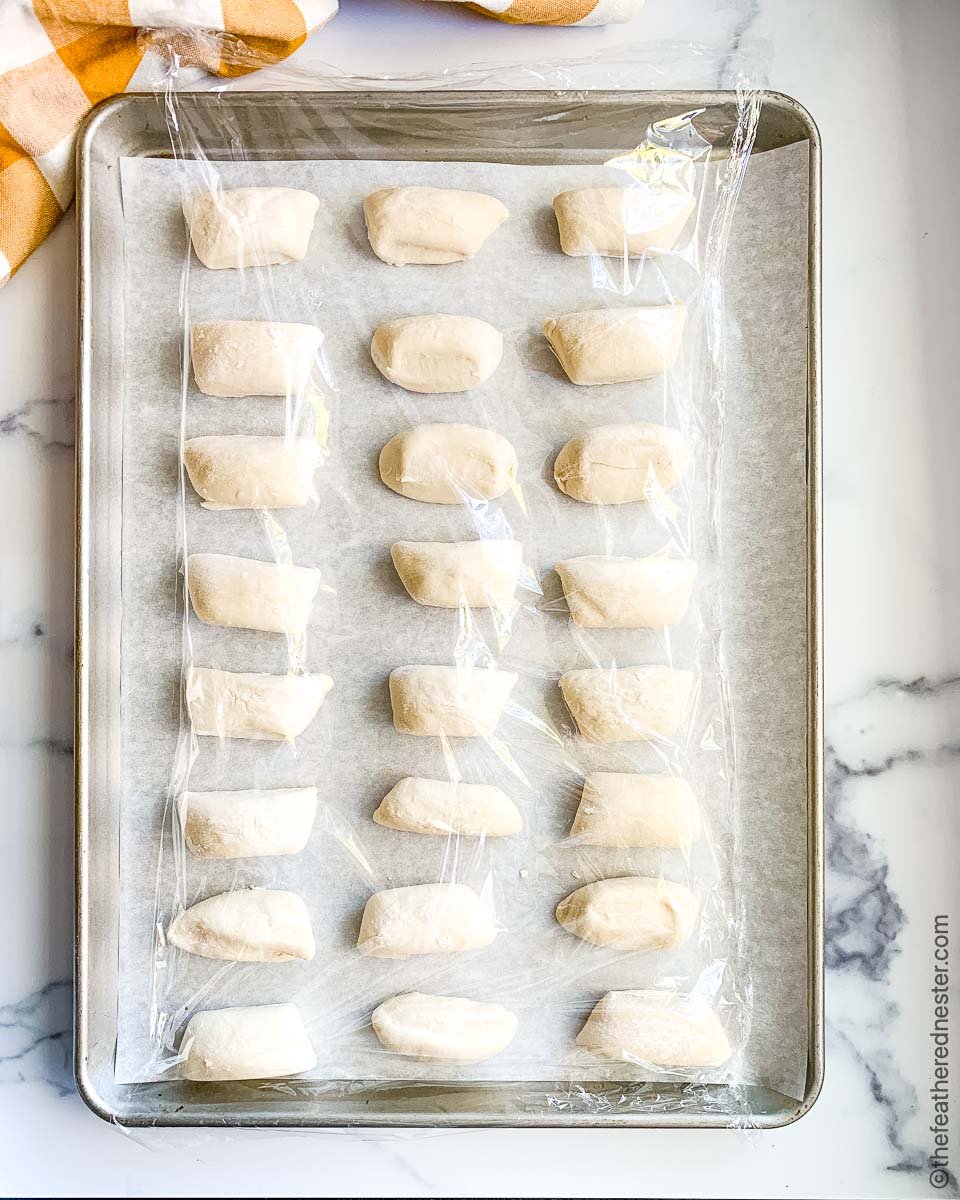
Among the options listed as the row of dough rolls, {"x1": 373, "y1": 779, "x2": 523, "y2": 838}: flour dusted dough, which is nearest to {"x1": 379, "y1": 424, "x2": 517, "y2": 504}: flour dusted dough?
the row of dough rolls

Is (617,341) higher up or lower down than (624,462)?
higher up

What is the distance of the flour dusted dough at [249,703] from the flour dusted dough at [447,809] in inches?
4.3

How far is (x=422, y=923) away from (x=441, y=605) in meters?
0.27

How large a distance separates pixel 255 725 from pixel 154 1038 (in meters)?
0.29

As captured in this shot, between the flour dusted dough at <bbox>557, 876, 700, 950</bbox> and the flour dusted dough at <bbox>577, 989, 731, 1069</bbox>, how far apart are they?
0.05m

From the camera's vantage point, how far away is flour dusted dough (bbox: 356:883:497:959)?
805 millimetres

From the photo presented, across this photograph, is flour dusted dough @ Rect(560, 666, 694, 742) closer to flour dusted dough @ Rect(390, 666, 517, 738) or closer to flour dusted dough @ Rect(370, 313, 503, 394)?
flour dusted dough @ Rect(390, 666, 517, 738)

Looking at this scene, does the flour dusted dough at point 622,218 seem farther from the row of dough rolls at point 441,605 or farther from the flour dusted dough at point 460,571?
the flour dusted dough at point 460,571

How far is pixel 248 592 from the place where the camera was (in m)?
0.81

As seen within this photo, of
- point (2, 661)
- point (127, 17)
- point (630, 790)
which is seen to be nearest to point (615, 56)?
point (127, 17)

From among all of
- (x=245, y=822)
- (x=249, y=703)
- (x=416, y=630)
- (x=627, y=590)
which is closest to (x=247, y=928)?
(x=245, y=822)

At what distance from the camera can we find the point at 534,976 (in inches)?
32.6

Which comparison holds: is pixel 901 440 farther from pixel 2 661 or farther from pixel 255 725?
pixel 2 661

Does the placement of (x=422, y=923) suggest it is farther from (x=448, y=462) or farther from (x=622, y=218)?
(x=622, y=218)
